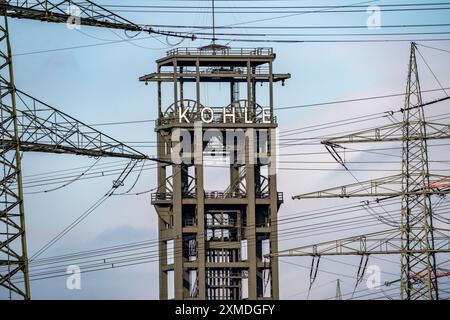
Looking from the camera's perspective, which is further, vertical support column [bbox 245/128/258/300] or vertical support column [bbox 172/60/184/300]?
vertical support column [bbox 245/128/258/300]

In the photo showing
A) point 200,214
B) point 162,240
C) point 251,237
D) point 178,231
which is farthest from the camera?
point 162,240

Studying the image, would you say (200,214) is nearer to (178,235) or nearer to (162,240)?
(178,235)

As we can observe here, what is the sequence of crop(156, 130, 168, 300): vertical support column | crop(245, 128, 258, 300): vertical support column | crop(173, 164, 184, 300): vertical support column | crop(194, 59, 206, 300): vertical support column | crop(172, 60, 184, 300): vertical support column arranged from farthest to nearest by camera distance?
crop(156, 130, 168, 300): vertical support column → crop(245, 128, 258, 300): vertical support column → crop(172, 60, 184, 300): vertical support column → crop(173, 164, 184, 300): vertical support column → crop(194, 59, 206, 300): vertical support column

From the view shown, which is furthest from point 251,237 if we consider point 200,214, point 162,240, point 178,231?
point 162,240

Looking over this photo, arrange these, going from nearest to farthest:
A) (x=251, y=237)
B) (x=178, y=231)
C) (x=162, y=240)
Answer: (x=178, y=231) → (x=251, y=237) → (x=162, y=240)

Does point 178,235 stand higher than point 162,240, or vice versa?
point 178,235

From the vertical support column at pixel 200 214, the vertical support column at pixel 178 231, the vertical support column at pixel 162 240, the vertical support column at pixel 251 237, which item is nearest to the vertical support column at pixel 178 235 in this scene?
the vertical support column at pixel 178 231

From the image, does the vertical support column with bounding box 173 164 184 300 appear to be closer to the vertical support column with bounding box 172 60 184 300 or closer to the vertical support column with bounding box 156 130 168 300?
the vertical support column with bounding box 172 60 184 300

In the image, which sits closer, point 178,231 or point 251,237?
point 178,231

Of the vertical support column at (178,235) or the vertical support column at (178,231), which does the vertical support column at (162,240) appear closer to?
the vertical support column at (178,231)

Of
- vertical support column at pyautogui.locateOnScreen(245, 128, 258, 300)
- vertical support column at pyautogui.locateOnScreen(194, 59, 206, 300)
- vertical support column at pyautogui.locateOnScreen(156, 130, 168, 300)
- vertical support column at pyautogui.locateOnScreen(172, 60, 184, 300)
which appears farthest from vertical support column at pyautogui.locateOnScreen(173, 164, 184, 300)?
vertical support column at pyautogui.locateOnScreen(245, 128, 258, 300)

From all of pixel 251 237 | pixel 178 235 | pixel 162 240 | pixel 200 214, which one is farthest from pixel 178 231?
pixel 251 237

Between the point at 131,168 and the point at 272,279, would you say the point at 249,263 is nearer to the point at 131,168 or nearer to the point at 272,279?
the point at 272,279

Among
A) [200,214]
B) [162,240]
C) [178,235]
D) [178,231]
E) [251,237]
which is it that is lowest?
[162,240]
